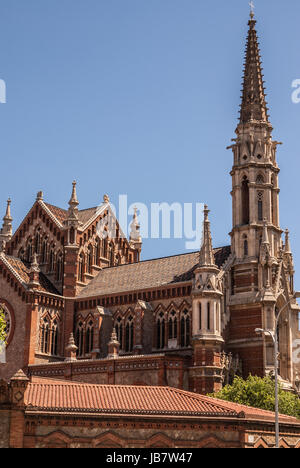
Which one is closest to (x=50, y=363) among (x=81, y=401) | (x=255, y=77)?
(x=81, y=401)

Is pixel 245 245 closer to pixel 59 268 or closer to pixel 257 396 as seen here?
pixel 257 396

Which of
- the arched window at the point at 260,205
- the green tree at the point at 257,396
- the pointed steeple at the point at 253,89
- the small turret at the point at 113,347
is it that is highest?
the pointed steeple at the point at 253,89

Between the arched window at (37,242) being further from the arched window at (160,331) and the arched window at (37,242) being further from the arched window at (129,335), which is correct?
the arched window at (160,331)

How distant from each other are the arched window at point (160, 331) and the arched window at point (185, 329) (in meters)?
2.18

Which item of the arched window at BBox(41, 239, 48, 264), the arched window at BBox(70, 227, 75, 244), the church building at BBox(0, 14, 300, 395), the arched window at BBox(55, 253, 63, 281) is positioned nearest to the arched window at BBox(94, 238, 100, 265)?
the church building at BBox(0, 14, 300, 395)

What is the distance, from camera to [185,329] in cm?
6969

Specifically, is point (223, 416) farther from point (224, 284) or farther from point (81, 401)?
point (224, 284)

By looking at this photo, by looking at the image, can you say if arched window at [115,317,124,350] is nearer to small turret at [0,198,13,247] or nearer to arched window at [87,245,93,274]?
arched window at [87,245,93,274]

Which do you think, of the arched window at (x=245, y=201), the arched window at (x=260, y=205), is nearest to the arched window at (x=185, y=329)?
the arched window at (x=245, y=201)

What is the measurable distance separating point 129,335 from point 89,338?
4.83 m

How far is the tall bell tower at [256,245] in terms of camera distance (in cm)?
6825

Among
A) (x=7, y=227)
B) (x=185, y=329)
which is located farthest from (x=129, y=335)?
(x=7, y=227)

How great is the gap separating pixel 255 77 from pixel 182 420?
45.6m
